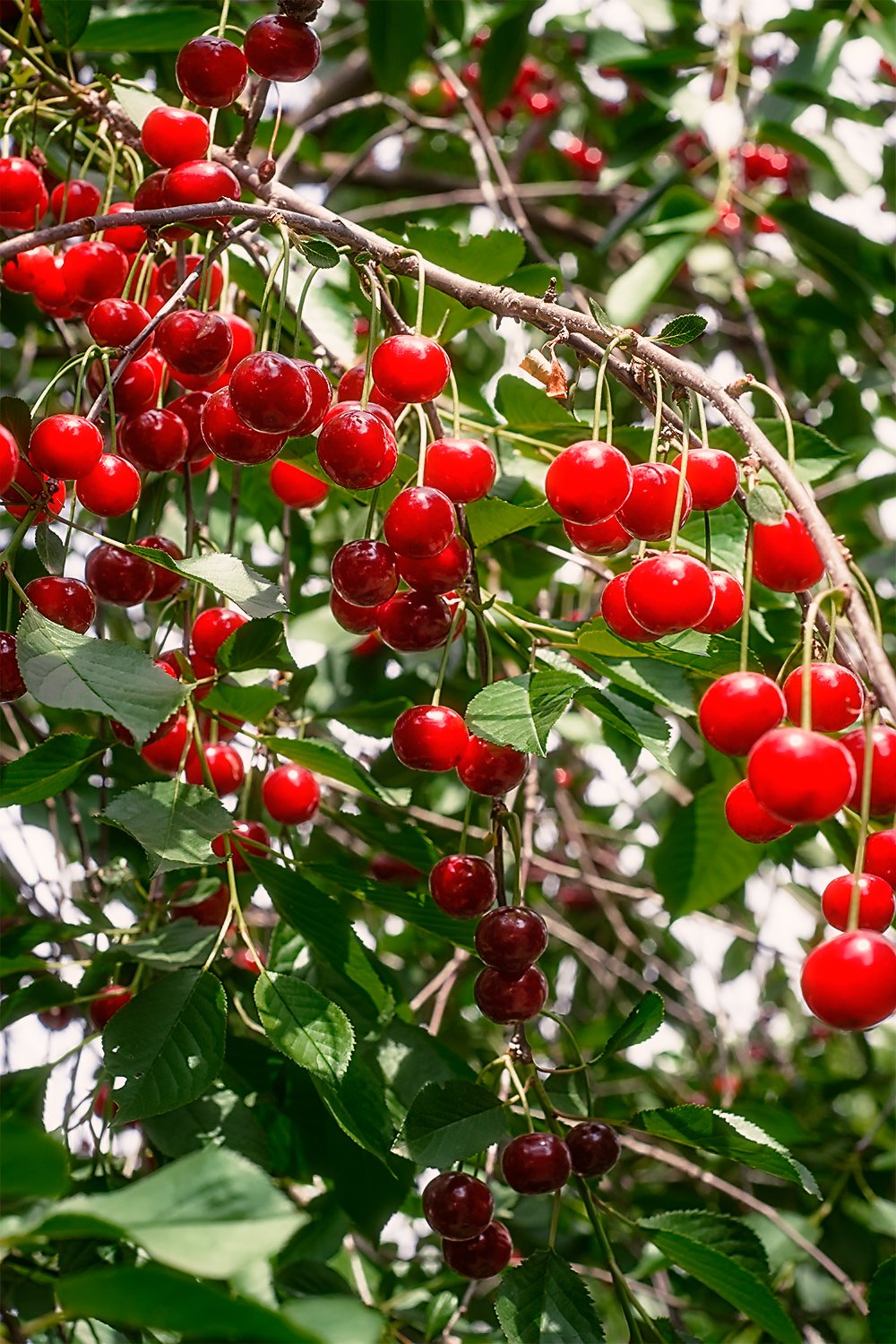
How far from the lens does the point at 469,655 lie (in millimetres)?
1869

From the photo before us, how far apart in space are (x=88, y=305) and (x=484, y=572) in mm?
775

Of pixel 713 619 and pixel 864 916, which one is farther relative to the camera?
pixel 713 619

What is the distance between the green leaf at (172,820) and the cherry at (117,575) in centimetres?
24

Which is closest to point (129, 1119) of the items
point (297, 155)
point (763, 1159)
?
point (763, 1159)

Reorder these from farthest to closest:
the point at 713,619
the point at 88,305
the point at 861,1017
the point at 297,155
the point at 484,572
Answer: the point at 297,155 < the point at 484,572 < the point at 88,305 < the point at 713,619 < the point at 861,1017

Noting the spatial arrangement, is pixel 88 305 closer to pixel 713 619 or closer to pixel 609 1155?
pixel 713 619

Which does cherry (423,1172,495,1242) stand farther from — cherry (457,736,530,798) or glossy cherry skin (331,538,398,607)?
glossy cherry skin (331,538,398,607)

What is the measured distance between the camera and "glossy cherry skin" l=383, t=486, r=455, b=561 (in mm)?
1250

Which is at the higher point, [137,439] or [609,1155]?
[137,439]

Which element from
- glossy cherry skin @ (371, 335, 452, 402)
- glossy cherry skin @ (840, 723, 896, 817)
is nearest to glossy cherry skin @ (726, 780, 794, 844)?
glossy cherry skin @ (840, 723, 896, 817)

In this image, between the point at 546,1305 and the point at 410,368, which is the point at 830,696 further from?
the point at 546,1305

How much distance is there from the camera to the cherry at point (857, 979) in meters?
0.90

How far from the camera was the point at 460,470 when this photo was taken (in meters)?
1.37

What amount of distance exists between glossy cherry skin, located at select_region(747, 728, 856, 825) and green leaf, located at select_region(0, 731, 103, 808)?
833mm
